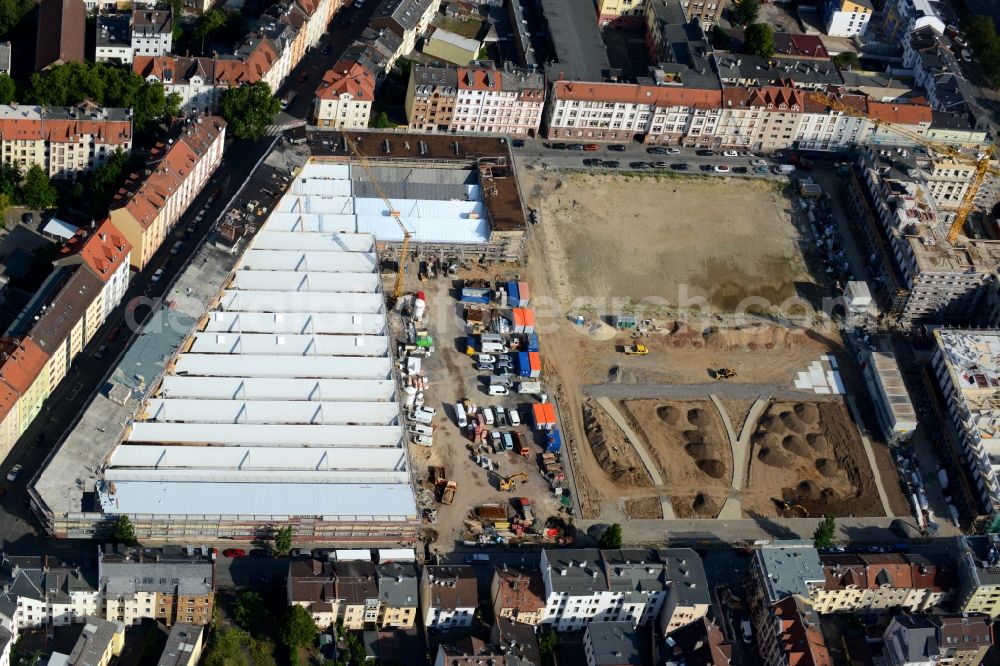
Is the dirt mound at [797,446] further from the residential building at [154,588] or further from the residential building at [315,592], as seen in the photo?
the residential building at [154,588]

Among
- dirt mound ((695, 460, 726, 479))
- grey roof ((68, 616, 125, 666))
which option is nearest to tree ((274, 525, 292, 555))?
grey roof ((68, 616, 125, 666))

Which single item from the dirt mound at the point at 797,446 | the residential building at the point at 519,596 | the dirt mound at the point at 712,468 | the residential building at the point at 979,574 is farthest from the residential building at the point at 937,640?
the residential building at the point at 519,596

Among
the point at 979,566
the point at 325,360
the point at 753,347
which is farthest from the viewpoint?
the point at 753,347

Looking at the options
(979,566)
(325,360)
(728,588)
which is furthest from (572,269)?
(979,566)

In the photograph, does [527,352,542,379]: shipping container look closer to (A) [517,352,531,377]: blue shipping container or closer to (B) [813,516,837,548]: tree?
(A) [517,352,531,377]: blue shipping container

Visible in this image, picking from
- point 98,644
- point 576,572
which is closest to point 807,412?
point 576,572

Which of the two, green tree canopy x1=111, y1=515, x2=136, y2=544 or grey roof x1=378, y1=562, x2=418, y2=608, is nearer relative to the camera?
grey roof x1=378, y1=562, x2=418, y2=608

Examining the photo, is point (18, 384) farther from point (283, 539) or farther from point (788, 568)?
point (788, 568)

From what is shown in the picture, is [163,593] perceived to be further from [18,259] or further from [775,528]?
[775,528]
